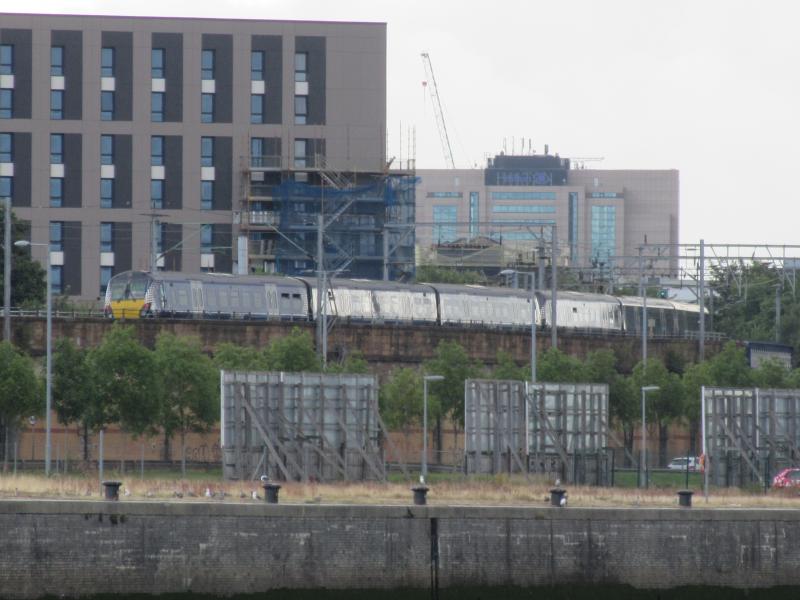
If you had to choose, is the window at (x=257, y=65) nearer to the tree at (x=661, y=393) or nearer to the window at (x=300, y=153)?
the window at (x=300, y=153)

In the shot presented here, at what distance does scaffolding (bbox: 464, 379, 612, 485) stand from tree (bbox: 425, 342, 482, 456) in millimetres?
11258

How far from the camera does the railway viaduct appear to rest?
83000mm

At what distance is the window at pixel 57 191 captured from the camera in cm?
11212

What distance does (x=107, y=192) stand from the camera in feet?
369

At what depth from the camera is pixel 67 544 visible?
41.5 meters

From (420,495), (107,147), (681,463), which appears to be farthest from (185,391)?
(107,147)

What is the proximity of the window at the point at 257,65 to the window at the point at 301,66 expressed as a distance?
6.87 ft

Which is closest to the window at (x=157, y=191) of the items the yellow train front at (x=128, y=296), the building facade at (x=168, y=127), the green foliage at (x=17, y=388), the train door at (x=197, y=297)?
the building facade at (x=168, y=127)

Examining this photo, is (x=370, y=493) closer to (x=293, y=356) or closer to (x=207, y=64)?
(x=293, y=356)

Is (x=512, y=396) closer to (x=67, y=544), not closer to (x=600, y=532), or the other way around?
(x=600, y=532)

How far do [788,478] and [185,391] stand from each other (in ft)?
74.7

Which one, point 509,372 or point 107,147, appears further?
point 107,147

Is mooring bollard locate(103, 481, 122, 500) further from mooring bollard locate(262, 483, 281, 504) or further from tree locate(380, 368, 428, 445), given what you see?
tree locate(380, 368, 428, 445)

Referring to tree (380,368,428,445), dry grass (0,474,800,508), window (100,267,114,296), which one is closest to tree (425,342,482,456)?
tree (380,368,428,445)
